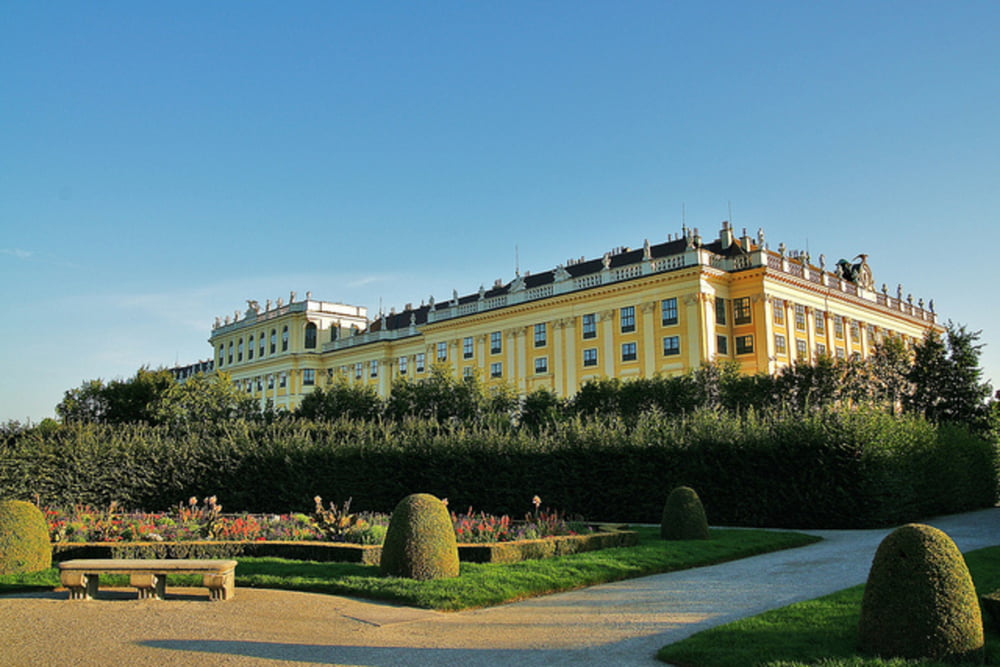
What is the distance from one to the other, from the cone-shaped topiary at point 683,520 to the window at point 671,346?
3620cm

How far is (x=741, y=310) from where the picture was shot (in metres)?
54.3

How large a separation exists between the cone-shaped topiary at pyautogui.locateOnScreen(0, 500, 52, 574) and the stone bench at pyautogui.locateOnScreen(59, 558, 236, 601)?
9.44ft

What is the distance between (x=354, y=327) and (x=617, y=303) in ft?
144

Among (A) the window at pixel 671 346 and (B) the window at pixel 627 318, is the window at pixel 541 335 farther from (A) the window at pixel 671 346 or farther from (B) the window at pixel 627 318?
(A) the window at pixel 671 346

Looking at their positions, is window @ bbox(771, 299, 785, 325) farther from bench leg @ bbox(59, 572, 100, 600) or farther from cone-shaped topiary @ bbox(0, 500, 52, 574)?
bench leg @ bbox(59, 572, 100, 600)

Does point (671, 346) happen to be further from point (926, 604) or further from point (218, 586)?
point (926, 604)

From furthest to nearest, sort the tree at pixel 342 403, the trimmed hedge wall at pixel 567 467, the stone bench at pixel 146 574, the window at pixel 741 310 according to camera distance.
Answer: the window at pixel 741 310, the tree at pixel 342 403, the trimmed hedge wall at pixel 567 467, the stone bench at pixel 146 574

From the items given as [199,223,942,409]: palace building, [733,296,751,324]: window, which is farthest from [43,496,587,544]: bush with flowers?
[733,296,751,324]: window

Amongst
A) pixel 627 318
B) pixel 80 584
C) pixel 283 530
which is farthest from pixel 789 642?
pixel 627 318

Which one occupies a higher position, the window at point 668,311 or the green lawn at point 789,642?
the window at point 668,311

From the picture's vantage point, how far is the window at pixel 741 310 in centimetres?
5384

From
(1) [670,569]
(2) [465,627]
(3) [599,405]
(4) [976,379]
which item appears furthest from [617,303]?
(2) [465,627]

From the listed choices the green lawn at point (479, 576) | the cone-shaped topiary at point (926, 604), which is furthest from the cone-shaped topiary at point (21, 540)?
the cone-shaped topiary at point (926, 604)

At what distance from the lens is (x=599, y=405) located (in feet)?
158
